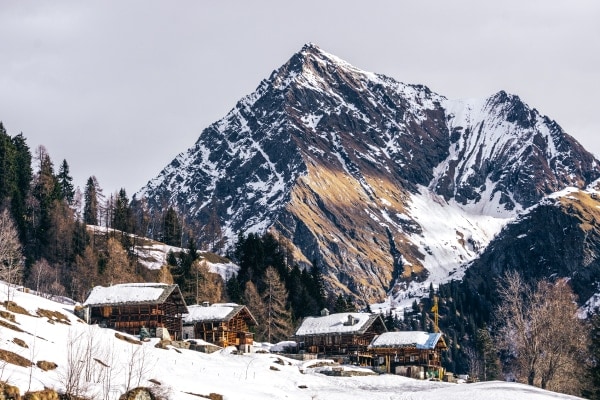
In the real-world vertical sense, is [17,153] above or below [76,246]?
above

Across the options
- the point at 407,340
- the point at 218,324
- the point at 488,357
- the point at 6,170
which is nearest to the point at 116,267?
the point at 218,324

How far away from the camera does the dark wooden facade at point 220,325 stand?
385ft

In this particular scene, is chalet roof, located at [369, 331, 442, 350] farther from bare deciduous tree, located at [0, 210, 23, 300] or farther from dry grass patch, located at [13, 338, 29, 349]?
dry grass patch, located at [13, 338, 29, 349]

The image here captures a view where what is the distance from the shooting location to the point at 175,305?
113438 mm

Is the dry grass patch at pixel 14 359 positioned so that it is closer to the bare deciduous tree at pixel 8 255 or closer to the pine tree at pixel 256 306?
the bare deciduous tree at pixel 8 255

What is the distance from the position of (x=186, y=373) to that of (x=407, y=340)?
168 ft

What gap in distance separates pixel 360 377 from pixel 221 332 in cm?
2957

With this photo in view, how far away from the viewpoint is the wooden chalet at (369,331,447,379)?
119125 millimetres

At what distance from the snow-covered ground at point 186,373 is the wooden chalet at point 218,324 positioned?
15000 mm

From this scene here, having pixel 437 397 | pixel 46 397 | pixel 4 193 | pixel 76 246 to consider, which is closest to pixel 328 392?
pixel 437 397

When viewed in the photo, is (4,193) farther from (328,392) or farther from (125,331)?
(328,392)

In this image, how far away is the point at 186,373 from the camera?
252 feet

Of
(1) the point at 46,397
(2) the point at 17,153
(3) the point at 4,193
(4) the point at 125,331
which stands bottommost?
(1) the point at 46,397

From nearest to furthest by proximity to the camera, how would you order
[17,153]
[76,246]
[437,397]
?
[437,397]
[76,246]
[17,153]
